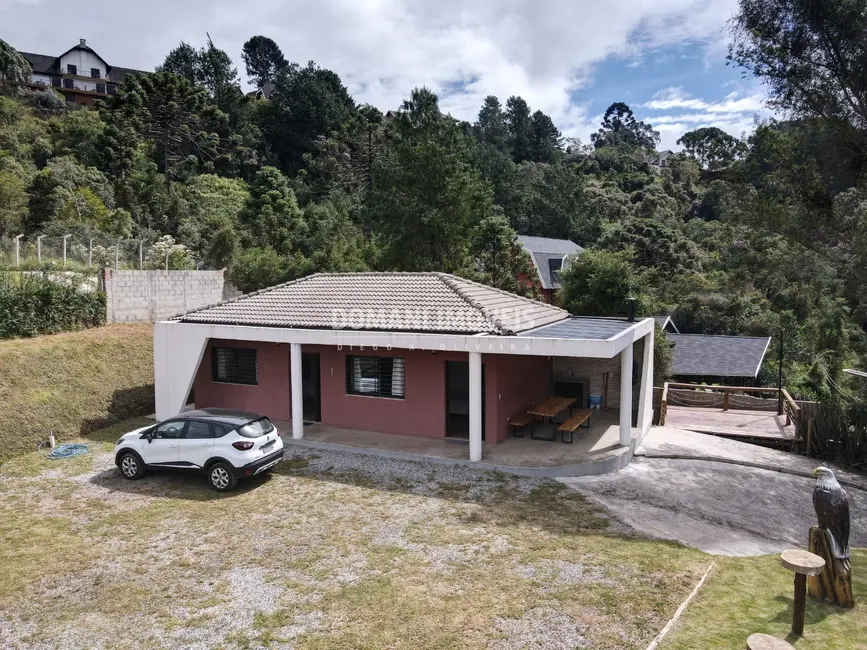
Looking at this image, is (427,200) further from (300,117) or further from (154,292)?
(300,117)

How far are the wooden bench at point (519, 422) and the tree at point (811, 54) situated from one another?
1109 cm

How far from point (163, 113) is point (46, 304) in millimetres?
33189

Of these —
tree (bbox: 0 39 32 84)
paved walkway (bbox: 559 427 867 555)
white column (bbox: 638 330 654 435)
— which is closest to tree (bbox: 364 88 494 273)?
white column (bbox: 638 330 654 435)

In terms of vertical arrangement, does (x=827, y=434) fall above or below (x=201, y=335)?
below

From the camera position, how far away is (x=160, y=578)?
27.2 feet

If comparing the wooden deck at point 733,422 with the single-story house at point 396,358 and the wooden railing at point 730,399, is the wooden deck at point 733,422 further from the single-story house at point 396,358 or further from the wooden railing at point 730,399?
the single-story house at point 396,358

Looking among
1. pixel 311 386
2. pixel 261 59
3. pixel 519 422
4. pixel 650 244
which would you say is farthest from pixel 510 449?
pixel 261 59

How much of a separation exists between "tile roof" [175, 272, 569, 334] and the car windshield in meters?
3.37

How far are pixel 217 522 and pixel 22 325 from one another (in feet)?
37.2

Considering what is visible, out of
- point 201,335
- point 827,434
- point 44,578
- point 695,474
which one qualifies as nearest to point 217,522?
point 44,578

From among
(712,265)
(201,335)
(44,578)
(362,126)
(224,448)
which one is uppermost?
(362,126)

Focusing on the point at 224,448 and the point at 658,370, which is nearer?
the point at 224,448

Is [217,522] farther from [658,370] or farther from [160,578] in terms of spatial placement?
[658,370]

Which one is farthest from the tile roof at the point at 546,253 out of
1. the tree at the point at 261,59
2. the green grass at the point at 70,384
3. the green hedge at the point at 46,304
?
the tree at the point at 261,59
